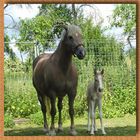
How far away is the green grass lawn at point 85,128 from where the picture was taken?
6629 millimetres

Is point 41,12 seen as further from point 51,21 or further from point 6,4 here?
point 6,4

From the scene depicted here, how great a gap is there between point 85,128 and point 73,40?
1.61 meters

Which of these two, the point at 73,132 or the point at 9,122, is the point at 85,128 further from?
the point at 9,122

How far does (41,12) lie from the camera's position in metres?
7.43

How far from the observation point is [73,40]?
6.06 metres

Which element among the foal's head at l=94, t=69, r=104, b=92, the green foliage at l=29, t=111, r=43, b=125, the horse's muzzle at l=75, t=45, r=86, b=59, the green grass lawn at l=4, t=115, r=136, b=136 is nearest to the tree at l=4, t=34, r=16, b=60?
the green foliage at l=29, t=111, r=43, b=125

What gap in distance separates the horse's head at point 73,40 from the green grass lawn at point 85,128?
4.25 ft

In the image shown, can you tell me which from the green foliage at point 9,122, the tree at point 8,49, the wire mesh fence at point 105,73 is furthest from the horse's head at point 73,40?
the wire mesh fence at point 105,73

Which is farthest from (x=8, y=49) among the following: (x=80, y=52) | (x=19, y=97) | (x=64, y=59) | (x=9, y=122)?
(x=80, y=52)

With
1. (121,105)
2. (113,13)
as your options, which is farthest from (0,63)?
(121,105)

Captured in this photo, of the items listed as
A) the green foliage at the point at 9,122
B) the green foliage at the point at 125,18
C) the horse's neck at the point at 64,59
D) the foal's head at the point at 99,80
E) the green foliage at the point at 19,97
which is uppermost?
the green foliage at the point at 125,18

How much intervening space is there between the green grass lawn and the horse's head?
1294 mm

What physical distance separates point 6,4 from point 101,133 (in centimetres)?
234

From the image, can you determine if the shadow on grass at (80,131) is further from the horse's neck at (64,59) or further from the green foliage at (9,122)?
the horse's neck at (64,59)
